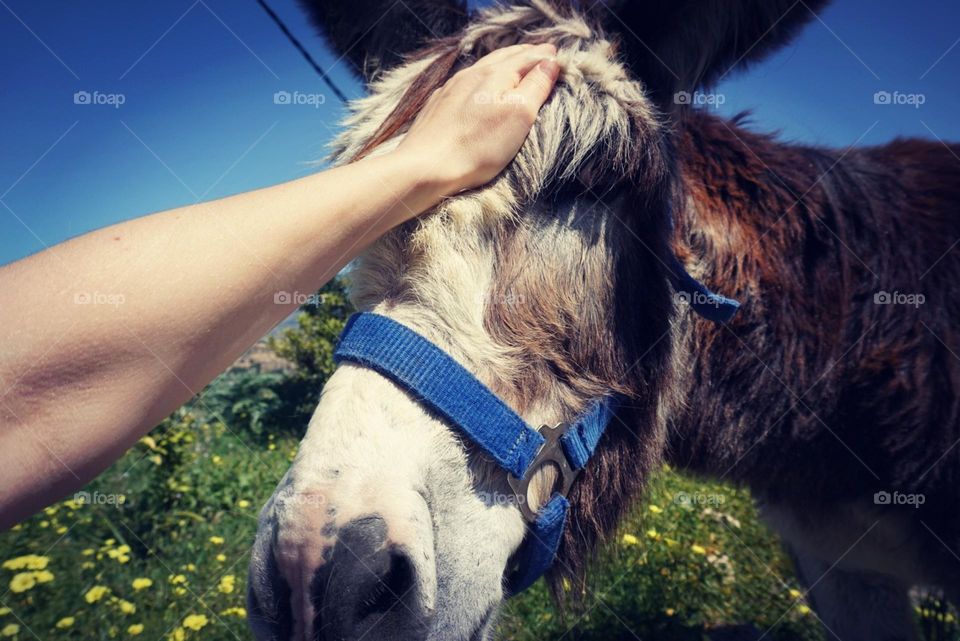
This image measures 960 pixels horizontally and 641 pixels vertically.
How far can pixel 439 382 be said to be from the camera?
52.7 inches

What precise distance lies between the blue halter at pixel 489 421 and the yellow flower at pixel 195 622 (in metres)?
1.75

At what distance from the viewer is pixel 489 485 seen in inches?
55.8

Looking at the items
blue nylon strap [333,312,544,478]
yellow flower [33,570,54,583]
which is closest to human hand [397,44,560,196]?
blue nylon strap [333,312,544,478]

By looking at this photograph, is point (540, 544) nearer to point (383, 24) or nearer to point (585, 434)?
point (585, 434)

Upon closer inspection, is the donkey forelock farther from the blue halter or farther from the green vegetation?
the green vegetation

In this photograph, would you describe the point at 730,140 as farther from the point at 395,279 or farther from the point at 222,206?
the point at 222,206

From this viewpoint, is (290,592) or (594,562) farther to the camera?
(594,562)

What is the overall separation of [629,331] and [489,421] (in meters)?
0.66

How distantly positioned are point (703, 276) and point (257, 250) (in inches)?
62.2

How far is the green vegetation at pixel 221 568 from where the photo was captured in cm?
275

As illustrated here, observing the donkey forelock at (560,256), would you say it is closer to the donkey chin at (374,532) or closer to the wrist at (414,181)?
the wrist at (414,181)

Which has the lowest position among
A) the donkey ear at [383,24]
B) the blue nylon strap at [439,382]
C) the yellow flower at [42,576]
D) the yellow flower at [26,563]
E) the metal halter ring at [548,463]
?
the yellow flower at [42,576]

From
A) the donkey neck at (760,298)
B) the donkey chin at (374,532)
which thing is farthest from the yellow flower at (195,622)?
the donkey neck at (760,298)

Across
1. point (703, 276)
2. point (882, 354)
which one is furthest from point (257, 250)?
point (882, 354)
